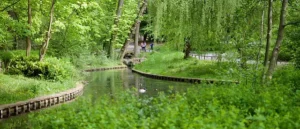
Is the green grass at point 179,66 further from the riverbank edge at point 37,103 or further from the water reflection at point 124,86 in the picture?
the riverbank edge at point 37,103

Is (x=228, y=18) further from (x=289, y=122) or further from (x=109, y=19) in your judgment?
(x=109, y=19)

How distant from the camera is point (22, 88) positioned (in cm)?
1666

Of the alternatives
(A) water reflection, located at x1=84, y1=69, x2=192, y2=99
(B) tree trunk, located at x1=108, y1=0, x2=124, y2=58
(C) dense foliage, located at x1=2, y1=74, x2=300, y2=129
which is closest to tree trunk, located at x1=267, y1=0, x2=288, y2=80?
(C) dense foliage, located at x1=2, y1=74, x2=300, y2=129

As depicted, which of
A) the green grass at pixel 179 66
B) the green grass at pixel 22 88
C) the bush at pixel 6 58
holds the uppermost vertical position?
the bush at pixel 6 58

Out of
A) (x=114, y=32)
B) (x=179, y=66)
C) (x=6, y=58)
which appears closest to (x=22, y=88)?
(x=6, y=58)

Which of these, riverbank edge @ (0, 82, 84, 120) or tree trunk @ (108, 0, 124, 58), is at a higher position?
A: tree trunk @ (108, 0, 124, 58)

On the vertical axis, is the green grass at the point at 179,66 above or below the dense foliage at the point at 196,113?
above

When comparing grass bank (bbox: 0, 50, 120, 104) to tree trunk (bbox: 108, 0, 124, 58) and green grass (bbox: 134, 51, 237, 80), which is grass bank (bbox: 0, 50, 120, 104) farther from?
tree trunk (bbox: 108, 0, 124, 58)

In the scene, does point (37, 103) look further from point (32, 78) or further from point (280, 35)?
point (280, 35)

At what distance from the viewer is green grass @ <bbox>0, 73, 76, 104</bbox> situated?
15.2 metres

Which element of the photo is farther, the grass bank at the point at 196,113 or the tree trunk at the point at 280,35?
the tree trunk at the point at 280,35

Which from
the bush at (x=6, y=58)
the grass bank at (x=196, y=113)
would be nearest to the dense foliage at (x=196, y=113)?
the grass bank at (x=196, y=113)

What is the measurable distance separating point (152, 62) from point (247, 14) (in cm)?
1865

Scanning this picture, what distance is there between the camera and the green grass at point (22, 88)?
15.2m
